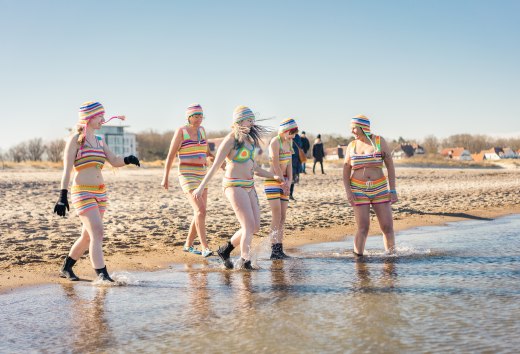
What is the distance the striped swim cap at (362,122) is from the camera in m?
7.51

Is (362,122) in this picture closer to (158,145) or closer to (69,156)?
(69,156)

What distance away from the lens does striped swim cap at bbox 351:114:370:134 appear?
7.51 meters

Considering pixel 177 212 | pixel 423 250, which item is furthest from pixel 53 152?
pixel 423 250

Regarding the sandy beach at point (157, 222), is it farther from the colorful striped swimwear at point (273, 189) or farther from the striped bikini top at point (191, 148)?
the striped bikini top at point (191, 148)

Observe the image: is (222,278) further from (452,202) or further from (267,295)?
(452,202)

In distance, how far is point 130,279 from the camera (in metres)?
6.73

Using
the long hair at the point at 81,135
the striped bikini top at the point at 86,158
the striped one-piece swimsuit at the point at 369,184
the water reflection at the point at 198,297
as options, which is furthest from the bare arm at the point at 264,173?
the long hair at the point at 81,135

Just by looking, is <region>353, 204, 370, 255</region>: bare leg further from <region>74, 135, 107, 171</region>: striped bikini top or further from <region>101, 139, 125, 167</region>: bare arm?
<region>74, 135, 107, 171</region>: striped bikini top

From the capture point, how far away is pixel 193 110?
8031 mm

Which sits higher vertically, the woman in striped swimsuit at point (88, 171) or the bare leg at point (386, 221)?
the woman in striped swimsuit at point (88, 171)

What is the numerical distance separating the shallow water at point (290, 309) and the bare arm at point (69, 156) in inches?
43.9

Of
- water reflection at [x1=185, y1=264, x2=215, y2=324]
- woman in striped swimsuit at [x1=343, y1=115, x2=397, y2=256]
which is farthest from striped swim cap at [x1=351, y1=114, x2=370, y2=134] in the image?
water reflection at [x1=185, y1=264, x2=215, y2=324]

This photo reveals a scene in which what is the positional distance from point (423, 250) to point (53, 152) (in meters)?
65.2

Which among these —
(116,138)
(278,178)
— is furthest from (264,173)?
(116,138)
